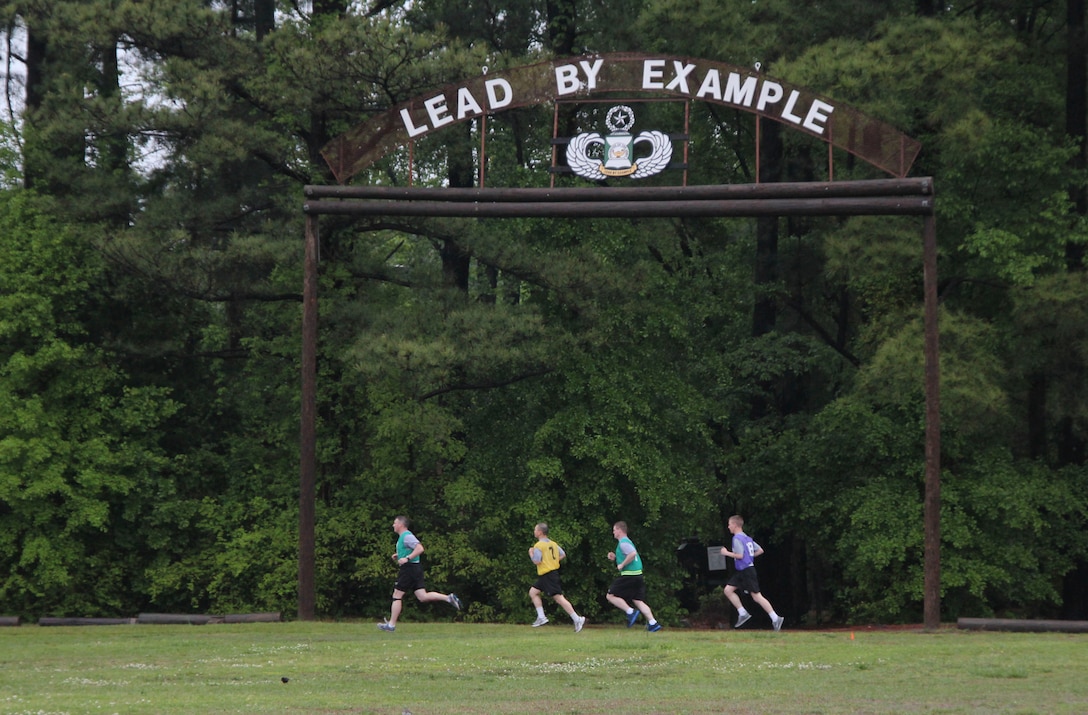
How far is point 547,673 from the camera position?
1316cm

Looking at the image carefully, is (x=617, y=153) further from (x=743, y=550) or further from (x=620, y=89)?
(x=743, y=550)

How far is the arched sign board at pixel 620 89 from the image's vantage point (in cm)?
A: 2086

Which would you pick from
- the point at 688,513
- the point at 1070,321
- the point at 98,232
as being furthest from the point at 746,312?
the point at 98,232

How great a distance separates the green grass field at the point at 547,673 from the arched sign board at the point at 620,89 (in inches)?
301

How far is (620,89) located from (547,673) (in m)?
10.9

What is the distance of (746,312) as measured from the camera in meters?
33.9

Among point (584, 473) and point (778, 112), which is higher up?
point (778, 112)

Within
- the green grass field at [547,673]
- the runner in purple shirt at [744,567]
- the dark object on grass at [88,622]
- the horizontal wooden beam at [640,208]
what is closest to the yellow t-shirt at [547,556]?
the green grass field at [547,673]

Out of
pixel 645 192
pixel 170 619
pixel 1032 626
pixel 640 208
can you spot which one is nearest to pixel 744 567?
pixel 1032 626

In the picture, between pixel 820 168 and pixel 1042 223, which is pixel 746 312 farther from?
pixel 1042 223

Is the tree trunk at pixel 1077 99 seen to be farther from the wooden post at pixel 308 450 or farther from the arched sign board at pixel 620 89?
the wooden post at pixel 308 450

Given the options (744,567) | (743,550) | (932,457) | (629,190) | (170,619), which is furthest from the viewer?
(170,619)

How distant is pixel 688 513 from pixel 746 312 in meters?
8.13

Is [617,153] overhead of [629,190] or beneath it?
overhead
